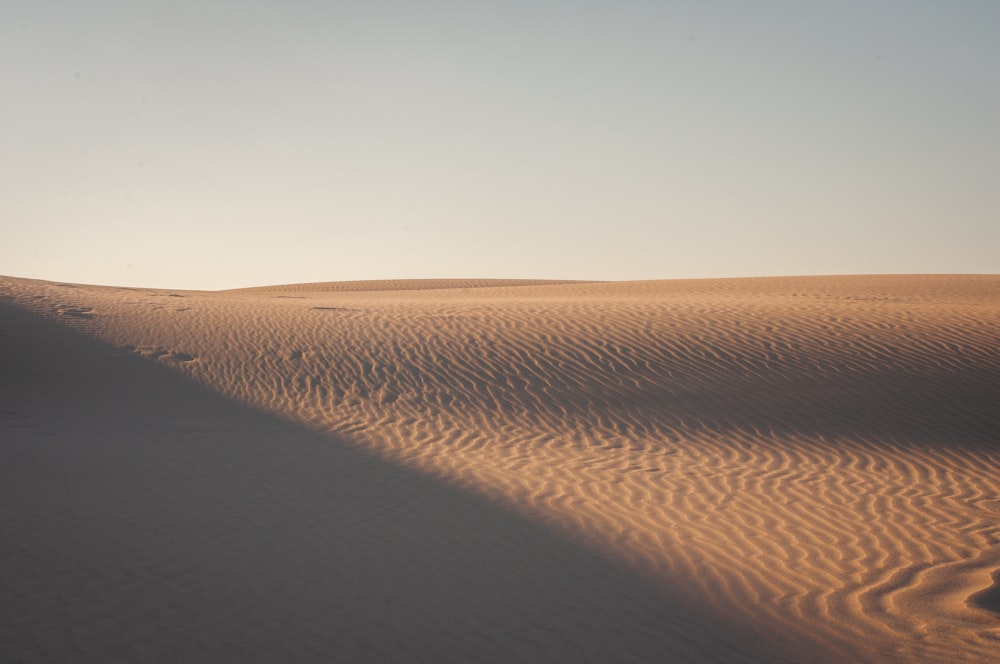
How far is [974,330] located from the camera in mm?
13922

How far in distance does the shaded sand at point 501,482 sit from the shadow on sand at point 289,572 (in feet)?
0.09

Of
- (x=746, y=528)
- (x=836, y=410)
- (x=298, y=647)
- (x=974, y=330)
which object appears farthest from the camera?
(x=974, y=330)

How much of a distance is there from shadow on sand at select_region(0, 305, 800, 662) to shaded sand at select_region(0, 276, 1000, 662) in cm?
3

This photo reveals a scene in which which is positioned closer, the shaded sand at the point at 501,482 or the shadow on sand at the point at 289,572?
the shadow on sand at the point at 289,572

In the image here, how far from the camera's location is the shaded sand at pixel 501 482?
4.33 m

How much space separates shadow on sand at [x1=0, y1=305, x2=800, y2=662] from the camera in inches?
160

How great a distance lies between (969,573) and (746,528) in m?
1.68

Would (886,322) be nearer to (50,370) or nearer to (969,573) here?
(969,573)

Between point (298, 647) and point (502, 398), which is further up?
point (502, 398)

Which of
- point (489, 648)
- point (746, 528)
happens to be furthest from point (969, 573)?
point (489, 648)

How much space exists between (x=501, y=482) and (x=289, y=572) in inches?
124

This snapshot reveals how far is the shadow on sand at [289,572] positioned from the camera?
405cm

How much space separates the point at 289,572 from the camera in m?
5.11

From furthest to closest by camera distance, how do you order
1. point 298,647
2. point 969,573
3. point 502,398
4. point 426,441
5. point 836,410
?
point 502,398 → point 836,410 → point 426,441 → point 969,573 → point 298,647
